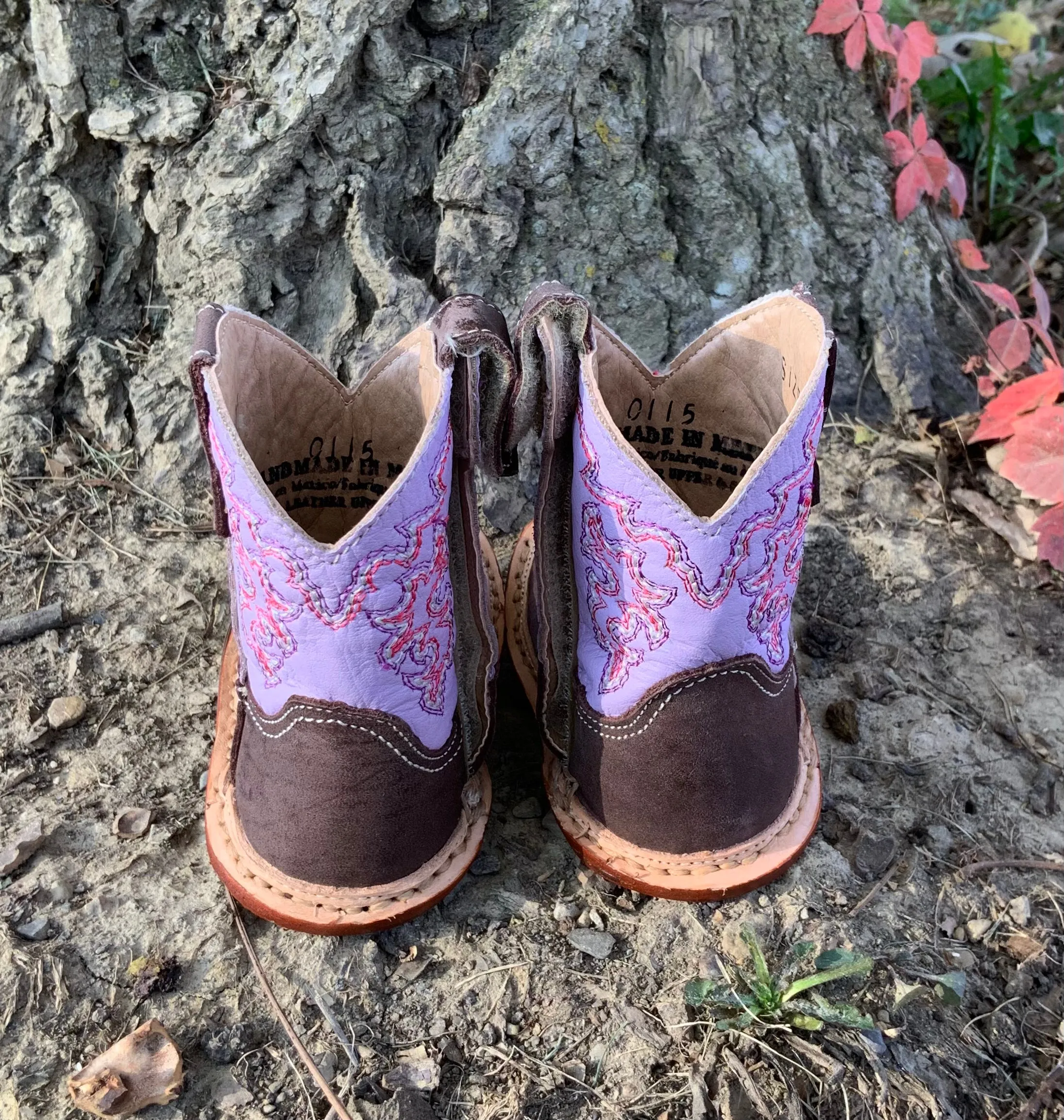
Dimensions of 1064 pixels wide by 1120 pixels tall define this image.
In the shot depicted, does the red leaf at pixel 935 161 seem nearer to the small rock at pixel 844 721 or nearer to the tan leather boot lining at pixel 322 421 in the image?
the small rock at pixel 844 721

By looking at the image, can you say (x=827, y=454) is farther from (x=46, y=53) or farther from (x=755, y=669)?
(x=46, y=53)

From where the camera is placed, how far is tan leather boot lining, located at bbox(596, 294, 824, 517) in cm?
141

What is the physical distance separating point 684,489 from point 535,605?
12.4 inches

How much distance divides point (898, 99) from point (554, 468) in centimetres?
132

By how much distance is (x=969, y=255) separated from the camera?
226 centimetres

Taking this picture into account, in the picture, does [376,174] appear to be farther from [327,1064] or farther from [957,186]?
[327,1064]

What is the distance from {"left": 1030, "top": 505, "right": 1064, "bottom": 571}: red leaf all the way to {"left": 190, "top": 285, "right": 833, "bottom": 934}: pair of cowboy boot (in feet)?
2.39

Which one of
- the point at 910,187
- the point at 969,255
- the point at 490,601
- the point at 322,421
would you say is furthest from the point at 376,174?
the point at 969,255

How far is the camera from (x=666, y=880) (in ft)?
4.61

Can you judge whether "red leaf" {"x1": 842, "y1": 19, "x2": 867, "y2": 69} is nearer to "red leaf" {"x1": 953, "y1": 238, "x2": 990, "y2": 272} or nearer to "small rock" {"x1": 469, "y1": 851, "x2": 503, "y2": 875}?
"red leaf" {"x1": 953, "y1": 238, "x2": 990, "y2": 272}

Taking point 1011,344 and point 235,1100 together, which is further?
point 1011,344

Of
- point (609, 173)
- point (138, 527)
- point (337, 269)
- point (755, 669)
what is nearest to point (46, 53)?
point (337, 269)

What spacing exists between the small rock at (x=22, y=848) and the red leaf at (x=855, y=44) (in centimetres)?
208

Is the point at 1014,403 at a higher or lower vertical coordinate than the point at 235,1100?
higher
